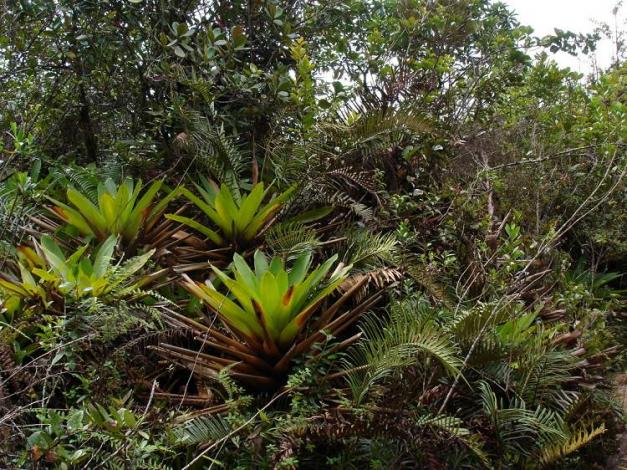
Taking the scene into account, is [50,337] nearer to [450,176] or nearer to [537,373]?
[537,373]

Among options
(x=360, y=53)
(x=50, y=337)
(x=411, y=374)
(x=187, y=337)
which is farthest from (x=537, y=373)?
(x=360, y=53)

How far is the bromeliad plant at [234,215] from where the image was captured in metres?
4.15

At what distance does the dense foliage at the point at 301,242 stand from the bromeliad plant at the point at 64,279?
19 mm

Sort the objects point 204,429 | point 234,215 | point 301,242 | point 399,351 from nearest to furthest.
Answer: point 204,429
point 399,351
point 301,242
point 234,215

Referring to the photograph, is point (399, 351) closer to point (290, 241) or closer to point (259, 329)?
point (259, 329)

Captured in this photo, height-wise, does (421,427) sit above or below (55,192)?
below

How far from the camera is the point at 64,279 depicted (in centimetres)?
305

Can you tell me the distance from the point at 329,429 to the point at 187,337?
3.60 ft

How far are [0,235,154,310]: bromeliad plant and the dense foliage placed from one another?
19 millimetres

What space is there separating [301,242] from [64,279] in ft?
4.92

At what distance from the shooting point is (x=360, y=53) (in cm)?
655

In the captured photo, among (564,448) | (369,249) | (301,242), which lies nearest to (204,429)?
(301,242)

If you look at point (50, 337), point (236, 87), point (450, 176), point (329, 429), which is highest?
point (236, 87)

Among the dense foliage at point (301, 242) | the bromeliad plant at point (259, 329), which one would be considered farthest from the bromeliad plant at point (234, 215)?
the bromeliad plant at point (259, 329)
